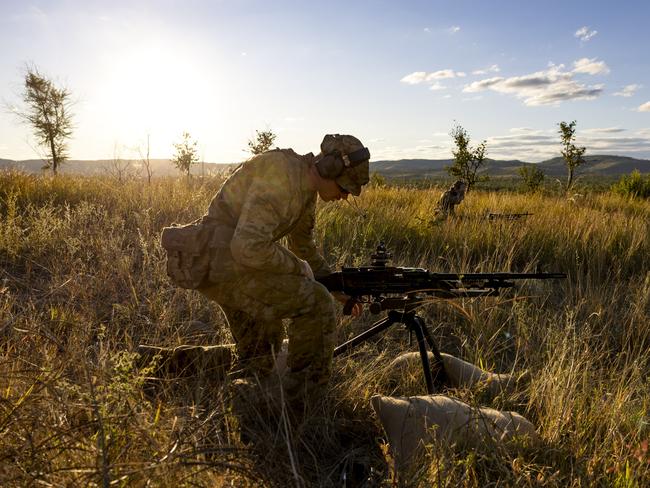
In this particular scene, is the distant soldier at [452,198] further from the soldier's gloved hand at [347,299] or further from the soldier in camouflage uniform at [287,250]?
the soldier in camouflage uniform at [287,250]

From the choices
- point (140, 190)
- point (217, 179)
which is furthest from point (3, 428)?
point (217, 179)

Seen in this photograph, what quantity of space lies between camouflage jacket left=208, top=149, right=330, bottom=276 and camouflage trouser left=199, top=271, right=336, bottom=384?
0.12 m

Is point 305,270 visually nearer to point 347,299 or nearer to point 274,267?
point 274,267

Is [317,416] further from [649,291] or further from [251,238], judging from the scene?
[649,291]

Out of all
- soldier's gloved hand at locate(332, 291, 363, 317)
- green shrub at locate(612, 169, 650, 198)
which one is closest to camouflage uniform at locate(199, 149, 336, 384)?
soldier's gloved hand at locate(332, 291, 363, 317)

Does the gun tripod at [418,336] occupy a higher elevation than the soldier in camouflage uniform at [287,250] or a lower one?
lower

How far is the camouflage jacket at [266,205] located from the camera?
2725mm

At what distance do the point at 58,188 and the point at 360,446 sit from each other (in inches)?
305

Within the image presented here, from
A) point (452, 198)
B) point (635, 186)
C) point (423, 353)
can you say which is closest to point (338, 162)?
point (423, 353)

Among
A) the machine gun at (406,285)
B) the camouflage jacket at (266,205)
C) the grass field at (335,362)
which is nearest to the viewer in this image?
the grass field at (335,362)

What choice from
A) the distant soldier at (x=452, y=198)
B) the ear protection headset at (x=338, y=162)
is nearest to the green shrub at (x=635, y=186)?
the distant soldier at (x=452, y=198)

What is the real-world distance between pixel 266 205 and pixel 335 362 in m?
1.39

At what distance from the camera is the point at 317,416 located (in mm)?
2852

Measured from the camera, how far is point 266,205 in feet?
9.20
